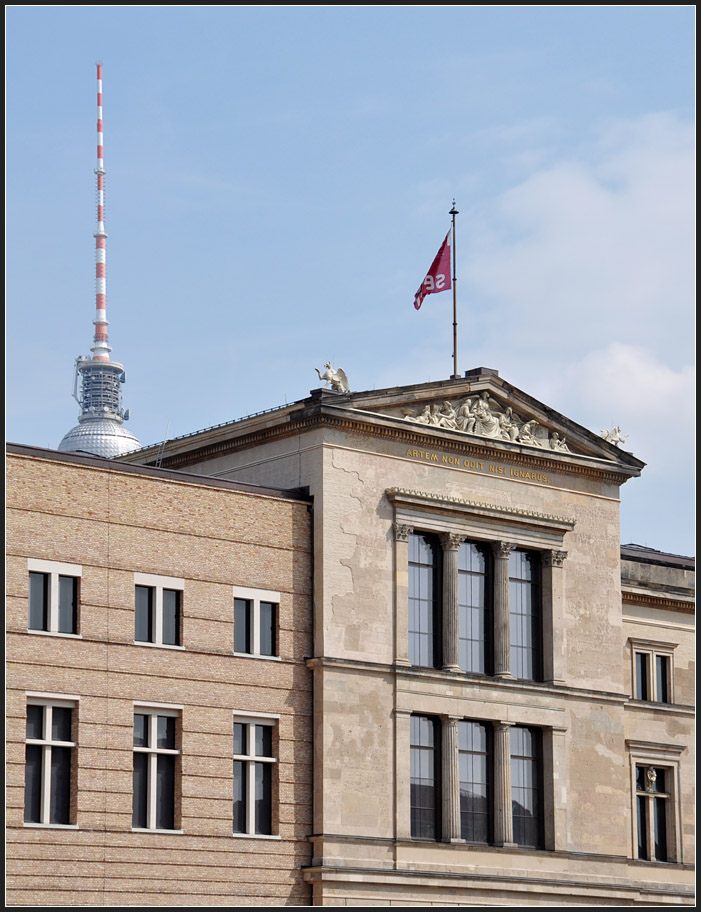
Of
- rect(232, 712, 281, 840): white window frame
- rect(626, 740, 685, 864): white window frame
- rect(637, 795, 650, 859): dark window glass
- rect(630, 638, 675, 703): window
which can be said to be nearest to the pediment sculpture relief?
rect(630, 638, 675, 703): window

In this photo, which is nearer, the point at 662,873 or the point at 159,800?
the point at 159,800

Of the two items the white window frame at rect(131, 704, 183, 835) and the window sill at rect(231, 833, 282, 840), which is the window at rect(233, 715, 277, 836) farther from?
the white window frame at rect(131, 704, 183, 835)

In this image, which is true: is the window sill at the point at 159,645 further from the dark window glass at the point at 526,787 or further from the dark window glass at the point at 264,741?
the dark window glass at the point at 526,787

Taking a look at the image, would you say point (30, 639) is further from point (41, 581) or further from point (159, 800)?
point (159, 800)

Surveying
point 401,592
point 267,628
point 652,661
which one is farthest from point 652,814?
point 267,628

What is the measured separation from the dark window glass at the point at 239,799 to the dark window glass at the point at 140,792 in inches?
111

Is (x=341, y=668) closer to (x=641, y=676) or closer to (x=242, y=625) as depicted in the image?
(x=242, y=625)

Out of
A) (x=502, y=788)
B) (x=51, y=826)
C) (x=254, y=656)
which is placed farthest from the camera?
(x=502, y=788)

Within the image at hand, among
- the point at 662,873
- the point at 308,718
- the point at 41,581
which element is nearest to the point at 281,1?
the point at 41,581

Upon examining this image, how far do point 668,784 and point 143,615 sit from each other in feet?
72.6

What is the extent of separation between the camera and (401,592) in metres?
52.0

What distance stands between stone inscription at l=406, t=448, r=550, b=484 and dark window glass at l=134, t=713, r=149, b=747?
11.4 m

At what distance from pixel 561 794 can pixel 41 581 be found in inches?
698

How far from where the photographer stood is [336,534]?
50.9 m
